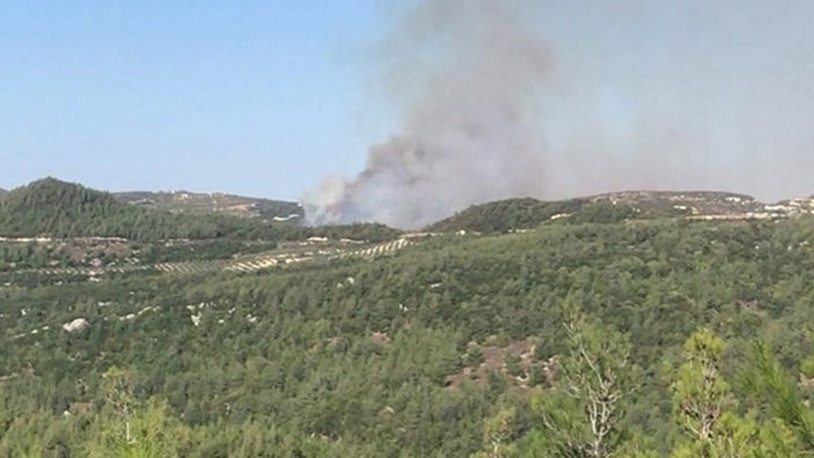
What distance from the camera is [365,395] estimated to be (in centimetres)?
6544

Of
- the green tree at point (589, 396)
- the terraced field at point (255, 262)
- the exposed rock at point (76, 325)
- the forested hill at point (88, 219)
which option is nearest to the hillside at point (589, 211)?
the terraced field at point (255, 262)

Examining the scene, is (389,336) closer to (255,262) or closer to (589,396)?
(255,262)

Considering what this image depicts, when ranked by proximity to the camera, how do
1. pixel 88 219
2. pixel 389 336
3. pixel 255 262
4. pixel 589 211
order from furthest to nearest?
pixel 88 219 → pixel 589 211 → pixel 255 262 → pixel 389 336

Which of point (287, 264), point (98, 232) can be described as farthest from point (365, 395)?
point (98, 232)

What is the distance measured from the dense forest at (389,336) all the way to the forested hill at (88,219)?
163ft

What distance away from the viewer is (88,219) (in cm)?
16425

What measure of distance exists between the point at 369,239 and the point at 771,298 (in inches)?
3171

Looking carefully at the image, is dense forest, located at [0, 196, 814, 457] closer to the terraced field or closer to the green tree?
the green tree

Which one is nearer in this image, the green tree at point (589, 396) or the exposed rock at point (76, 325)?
the green tree at point (589, 396)

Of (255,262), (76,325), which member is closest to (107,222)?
(255,262)

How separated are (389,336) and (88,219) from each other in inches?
3940

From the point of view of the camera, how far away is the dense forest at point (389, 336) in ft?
181

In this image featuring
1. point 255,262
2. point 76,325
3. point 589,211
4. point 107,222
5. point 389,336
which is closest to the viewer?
point 389,336

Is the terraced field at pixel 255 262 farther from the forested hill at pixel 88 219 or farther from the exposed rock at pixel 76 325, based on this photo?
the exposed rock at pixel 76 325
